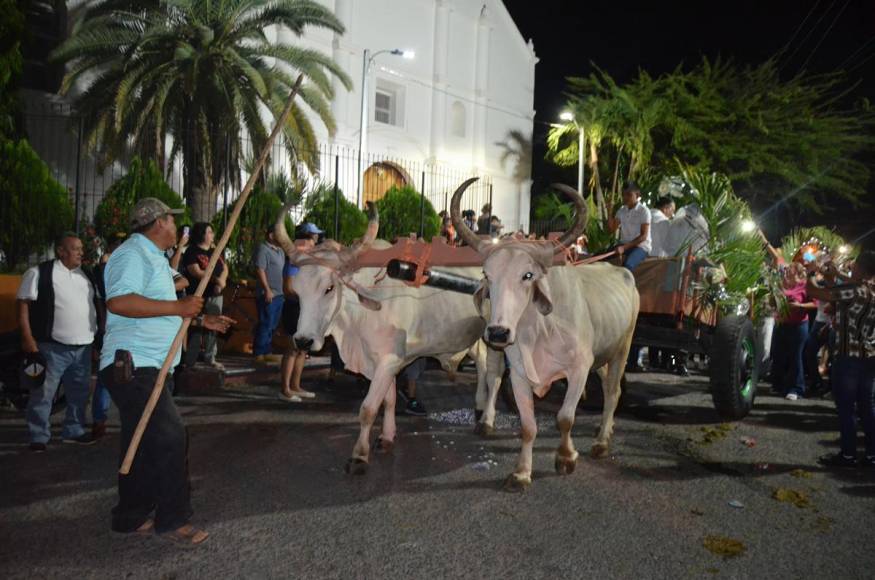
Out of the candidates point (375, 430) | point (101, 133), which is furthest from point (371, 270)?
point (101, 133)

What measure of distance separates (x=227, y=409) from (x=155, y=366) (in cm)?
398

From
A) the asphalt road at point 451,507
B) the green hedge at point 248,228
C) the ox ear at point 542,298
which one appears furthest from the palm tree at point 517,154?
the ox ear at point 542,298

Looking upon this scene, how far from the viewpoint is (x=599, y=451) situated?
21.2 feet

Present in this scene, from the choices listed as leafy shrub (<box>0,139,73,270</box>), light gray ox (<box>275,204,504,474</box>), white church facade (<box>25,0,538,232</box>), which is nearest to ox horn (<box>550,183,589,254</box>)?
light gray ox (<box>275,204,504,474</box>)

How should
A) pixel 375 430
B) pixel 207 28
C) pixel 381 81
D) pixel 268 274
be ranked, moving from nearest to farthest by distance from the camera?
pixel 375 430, pixel 268 274, pixel 207 28, pixel 381 81

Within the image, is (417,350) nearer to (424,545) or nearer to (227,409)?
(424,545)

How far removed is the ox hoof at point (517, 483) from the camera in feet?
17.8

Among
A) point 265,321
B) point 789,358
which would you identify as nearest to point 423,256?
point 265,321

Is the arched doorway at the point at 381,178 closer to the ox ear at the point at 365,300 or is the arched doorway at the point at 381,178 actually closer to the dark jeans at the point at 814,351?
the dark jeans at the point at 814,351

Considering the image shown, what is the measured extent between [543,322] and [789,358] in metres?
6.30

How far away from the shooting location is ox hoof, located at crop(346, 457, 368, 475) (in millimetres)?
5746

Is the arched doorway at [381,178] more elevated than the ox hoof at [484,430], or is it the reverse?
the arched doorway at [381,178]

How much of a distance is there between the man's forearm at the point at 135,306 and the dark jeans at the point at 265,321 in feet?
18.7

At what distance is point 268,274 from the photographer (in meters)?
9.83
